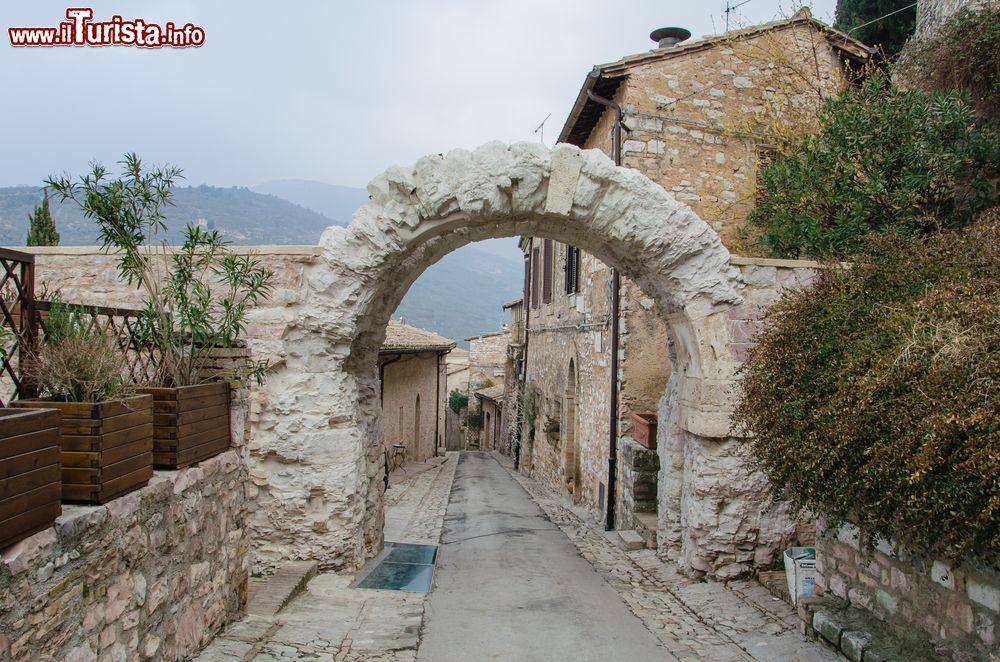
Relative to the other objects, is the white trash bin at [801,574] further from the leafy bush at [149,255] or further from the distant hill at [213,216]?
the distant hill at [213,216]

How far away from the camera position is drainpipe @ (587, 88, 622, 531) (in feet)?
32.0

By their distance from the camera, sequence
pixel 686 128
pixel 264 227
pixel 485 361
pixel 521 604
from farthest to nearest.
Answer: pixel 264 227, pixel 485 361, pixel 686 128, pixel 521 604

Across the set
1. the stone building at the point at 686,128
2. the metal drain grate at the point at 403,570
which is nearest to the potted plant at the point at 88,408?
the metal drain grate at the point at 403,570

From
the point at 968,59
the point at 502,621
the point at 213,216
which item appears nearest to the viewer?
the point at 502,621

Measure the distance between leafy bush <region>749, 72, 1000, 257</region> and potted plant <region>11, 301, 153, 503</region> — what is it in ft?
19.2

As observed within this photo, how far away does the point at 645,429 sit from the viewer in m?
8.91

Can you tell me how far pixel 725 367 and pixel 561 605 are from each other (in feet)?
8.56

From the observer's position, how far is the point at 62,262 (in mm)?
6602

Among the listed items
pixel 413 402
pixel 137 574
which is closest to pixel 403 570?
pixel 137 574

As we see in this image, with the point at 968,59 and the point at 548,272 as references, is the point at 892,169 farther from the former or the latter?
the point at 548,272

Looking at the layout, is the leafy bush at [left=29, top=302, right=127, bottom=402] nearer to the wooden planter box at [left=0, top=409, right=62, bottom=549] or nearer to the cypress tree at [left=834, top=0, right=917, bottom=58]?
the wooden planter box at [left=0, top=409, right=62, bottom=549]

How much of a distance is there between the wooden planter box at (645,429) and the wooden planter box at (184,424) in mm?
5811

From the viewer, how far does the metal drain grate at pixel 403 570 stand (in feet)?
21.3

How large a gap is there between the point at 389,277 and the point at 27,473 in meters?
4.51
